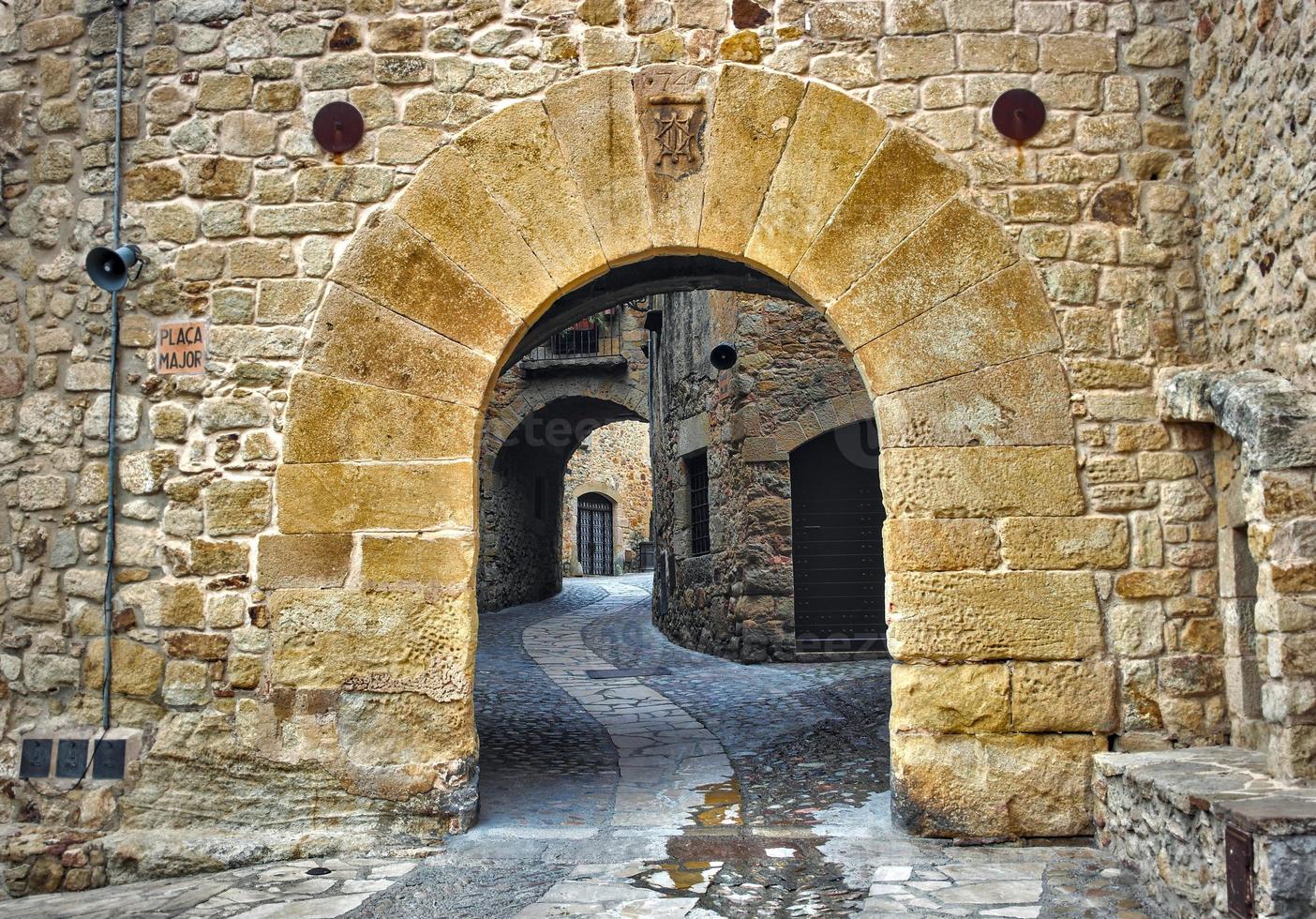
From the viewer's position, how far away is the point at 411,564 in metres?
4.00

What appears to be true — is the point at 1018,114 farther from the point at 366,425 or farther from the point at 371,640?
the point at 371,640

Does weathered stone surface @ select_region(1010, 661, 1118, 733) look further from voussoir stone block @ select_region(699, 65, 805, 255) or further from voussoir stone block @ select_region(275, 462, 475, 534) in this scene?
voussoir stone block @ select_region(275, 462, 475, 534)

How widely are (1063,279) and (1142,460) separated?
724 millimetres

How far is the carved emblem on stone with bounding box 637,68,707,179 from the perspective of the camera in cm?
411

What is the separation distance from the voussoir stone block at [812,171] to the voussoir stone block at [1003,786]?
6.18 feet

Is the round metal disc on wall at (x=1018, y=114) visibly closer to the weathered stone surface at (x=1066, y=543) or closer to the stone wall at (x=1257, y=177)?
the stone wall at (x=1257, y=177)

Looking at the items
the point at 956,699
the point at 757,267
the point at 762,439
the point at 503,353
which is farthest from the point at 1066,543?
the point at 762,439

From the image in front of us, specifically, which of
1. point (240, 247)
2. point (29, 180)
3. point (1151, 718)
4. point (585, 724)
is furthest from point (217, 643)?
point (1151, 718)

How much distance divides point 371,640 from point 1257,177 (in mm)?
3453

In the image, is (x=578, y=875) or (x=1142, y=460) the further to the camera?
(x=1142, y=460)

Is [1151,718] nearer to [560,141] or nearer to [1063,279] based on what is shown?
[1063,279]

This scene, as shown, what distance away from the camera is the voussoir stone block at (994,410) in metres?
3.93

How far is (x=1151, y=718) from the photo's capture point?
3805mm

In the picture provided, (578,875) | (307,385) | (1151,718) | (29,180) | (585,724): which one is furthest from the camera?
(585,724)
